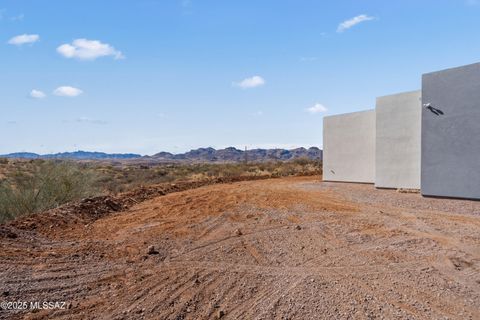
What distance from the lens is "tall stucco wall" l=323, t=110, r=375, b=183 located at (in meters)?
20.8

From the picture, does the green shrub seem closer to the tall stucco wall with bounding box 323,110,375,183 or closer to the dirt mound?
the dirt mound

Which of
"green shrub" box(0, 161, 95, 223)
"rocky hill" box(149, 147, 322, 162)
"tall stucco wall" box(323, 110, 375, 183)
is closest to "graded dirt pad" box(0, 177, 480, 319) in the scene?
"green shrub" box(0, 161, 95, 223)

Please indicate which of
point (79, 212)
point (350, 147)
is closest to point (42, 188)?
point (79, 212)

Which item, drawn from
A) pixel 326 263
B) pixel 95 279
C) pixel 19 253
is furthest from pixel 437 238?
pixel 19 253

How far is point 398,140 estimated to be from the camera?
17484 mm

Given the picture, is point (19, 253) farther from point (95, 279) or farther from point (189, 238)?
point (189, 238)

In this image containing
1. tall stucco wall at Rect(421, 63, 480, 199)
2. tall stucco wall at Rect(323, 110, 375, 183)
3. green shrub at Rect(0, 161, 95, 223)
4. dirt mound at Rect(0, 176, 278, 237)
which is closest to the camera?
dirt mound at Rect(0, 176, 278, 237)

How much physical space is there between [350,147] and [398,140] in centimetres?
457

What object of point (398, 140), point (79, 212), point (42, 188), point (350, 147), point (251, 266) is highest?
point (398, 140)

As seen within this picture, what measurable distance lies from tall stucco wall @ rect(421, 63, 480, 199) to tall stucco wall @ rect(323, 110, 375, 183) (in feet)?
19.3

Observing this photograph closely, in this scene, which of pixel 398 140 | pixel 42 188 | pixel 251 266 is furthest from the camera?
pixel 398 140

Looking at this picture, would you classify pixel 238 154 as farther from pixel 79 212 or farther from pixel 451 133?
pixel 79 212

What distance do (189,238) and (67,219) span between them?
3.92m

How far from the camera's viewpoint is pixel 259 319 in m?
4.57
